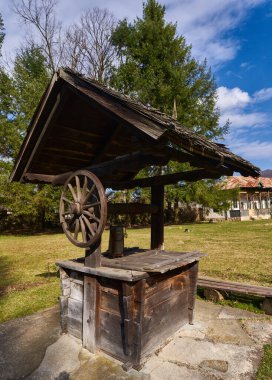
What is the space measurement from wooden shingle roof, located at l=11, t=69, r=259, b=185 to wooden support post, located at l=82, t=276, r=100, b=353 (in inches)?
63.0

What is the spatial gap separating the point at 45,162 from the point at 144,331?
3198 mm

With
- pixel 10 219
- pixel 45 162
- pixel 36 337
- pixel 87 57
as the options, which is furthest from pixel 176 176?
pixel 87 57

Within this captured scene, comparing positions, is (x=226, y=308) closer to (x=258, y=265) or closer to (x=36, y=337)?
(x=36, y=337)

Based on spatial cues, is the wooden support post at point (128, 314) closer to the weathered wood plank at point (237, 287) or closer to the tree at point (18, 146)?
the weathered wood plank at point (237, 287)

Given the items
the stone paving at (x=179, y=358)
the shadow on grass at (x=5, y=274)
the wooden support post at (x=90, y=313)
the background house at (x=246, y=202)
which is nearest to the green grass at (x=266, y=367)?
the stone paving at (x=179, y=358)

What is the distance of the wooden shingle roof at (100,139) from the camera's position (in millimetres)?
3371

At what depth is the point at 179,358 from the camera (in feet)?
12.8

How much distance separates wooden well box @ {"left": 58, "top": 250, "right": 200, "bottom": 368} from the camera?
11.8ft

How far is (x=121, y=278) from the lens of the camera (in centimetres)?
354

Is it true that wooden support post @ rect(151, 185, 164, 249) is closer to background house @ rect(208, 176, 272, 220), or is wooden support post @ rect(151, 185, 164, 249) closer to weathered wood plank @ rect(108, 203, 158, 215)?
weathered wood plank @ rect(108, 203, 158, 215)

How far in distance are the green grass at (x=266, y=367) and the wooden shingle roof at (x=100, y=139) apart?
2.58 m

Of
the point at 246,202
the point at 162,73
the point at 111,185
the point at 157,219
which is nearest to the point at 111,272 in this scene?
the point at 157,219

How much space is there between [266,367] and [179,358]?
111 centimetres

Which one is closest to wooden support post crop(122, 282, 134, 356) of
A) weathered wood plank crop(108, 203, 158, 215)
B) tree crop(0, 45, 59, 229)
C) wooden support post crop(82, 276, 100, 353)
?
wooden support post crop(82, 276, 100, 353)
